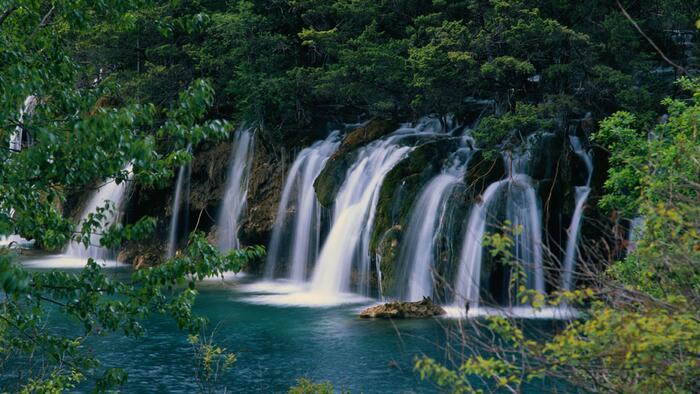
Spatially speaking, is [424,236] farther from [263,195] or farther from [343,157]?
[263,195]

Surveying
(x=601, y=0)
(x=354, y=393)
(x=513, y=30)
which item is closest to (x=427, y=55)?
(x=513, y=30)

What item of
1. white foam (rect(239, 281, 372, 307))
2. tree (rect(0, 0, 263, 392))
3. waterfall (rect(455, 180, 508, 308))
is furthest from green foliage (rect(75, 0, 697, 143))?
tree (rect(0, 0, 263, 392))

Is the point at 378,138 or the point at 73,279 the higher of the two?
the point at 378,138

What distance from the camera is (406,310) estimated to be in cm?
2134

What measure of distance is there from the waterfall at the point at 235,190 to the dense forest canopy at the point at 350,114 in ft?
3.99

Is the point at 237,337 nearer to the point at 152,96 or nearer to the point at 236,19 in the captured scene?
the point at 236,19

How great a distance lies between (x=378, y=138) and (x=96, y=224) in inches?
772

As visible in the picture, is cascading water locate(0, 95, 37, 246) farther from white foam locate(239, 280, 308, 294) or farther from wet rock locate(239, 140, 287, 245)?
wet rock locate(239, 140, 287, 245)

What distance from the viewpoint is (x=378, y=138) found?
28.6m

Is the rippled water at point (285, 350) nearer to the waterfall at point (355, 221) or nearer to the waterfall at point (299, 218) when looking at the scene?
the waterfall at point (355, 221)

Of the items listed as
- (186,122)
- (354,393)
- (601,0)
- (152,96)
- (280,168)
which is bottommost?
(354,393)

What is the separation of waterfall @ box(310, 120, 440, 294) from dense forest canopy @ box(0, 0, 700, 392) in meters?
2.27

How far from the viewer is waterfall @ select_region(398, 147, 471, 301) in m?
23.3

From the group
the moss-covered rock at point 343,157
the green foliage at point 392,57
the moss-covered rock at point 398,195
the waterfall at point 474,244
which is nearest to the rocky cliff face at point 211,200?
the green foliage at point 392,57
